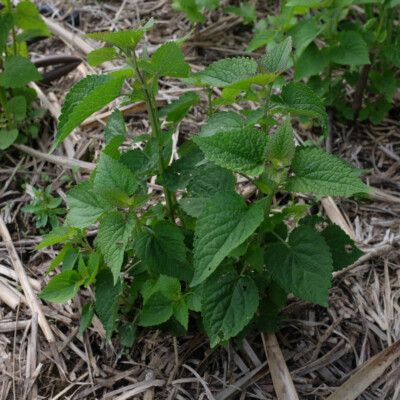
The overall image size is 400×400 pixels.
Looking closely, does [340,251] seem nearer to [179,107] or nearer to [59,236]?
[179,107]

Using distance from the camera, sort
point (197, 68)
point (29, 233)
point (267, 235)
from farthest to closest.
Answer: point (197, 68)
point (29, 233)
point (267, 235)

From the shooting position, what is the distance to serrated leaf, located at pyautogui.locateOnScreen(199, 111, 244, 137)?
4.26ft

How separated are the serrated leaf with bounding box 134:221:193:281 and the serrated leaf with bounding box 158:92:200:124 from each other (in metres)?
0.33

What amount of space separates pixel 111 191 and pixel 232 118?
40 cm

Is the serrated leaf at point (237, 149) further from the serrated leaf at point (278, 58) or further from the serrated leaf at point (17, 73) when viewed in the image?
the serrated leaf at point (17, 73)

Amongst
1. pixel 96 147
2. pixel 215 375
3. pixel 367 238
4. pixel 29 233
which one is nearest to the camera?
pixel 215 375

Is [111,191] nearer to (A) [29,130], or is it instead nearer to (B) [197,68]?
(A) [29,130]

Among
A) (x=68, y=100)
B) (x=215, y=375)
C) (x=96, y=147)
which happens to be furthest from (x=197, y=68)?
(x=215, y=375)

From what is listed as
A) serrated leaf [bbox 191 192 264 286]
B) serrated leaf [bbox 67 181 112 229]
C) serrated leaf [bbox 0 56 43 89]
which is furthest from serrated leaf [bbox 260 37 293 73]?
serrated leaf [bbox 0 56 43 89]

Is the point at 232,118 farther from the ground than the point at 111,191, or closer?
farther from the ground

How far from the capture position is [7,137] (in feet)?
7.56

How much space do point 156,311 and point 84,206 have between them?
41 centimetres

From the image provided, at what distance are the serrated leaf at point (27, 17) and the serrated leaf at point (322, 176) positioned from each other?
171 centimetres

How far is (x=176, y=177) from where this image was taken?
144 cm
